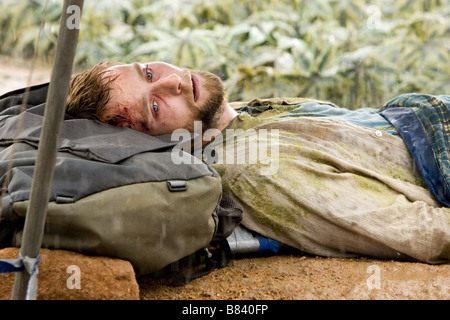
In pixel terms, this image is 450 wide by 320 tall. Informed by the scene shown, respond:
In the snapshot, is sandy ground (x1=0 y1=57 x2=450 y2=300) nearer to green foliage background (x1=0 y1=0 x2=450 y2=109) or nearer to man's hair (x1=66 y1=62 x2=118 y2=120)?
man's hair (x1=66 y1=62 x2=118 y2=120)

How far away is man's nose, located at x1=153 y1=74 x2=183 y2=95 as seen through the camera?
2.60 meters

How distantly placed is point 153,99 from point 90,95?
A: 12.3 inches

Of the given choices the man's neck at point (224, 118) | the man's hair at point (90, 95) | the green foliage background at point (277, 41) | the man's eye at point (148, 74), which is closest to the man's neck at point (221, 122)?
the man's neck at point (224, 118)

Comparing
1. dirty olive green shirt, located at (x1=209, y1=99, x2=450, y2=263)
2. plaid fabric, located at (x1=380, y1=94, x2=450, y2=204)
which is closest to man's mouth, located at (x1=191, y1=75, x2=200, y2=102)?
dirty olive green shirt, located at (x1=209, y1=99, x2=450, y2=263)

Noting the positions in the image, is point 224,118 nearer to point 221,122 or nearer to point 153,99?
point 221,122

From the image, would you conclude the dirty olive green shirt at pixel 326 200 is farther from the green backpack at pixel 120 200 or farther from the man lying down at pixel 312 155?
the green backpack at pixel 120 200

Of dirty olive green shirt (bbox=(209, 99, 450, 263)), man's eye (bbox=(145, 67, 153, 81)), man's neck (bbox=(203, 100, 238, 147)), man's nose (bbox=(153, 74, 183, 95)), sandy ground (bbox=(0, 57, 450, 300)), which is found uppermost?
man's eye (bbox=(145, 67, 153, 81))

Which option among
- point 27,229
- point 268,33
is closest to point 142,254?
point 27,229

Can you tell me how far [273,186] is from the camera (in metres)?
2.31

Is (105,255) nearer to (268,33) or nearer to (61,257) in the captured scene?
(61,257)

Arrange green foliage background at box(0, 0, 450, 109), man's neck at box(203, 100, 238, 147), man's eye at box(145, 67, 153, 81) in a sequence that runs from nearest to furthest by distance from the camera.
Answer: man's eye at box(145, 67, 153, 81)
man's neck at box(203, 100, 238, 147)
green foliage background at box(0, 0, 450, 109)

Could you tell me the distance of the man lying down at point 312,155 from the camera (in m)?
2.29

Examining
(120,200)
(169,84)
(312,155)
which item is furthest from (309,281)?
(169,84)
